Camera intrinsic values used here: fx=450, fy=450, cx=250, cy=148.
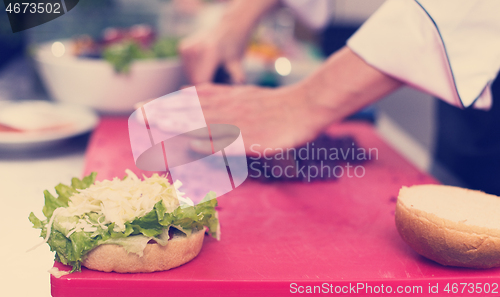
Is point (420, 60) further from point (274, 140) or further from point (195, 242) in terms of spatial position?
point (195, 242)

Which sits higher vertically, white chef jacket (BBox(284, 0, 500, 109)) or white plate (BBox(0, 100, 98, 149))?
white chef jacket (BBox(284, 0, 500, 109))

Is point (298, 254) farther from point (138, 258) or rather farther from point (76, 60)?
point (76, 60)

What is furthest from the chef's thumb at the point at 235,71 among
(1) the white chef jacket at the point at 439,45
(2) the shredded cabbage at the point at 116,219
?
(2) the shredded cabbage at the point at 116,219

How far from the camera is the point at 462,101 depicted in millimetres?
1119

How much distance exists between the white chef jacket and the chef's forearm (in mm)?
36

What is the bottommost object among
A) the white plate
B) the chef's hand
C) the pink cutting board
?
the pink cutting board

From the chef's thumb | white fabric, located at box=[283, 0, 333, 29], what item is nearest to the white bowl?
the chef's thumb

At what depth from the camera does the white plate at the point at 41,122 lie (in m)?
1.42

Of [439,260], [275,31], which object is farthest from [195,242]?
[275,31]

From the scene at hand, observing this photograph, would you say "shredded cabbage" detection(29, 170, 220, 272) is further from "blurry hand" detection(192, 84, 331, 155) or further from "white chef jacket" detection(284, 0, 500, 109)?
"white chef jacket" detection(284, 0, 500, 109)

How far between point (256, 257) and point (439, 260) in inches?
14.7

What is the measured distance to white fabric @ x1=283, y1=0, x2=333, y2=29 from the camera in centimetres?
215

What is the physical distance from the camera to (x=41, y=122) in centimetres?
157

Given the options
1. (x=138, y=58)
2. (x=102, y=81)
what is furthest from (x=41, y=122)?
(x=138, y=58)
